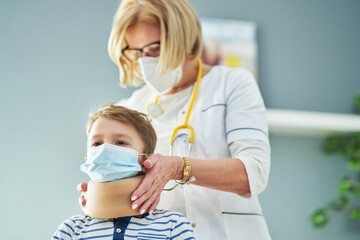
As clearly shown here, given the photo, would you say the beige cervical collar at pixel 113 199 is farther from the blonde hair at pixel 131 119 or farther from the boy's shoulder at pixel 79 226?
the blonde hair at pixel 131 119

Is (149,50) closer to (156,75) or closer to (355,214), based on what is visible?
(156,75)

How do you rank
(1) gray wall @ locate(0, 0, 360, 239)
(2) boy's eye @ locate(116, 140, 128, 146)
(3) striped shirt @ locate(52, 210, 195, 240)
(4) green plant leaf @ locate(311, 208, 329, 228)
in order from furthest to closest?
(4) green plant leaf @ locate(311, 208, 329, 228), (1) gray wall @ locate(0, 0, 360, 239), (2) boy's eye @ locate(116, 140, 128, 146), (3) striped shirt @ locate(52, 210, 195, 240)

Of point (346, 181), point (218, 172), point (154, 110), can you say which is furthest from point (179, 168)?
point (346, 181)

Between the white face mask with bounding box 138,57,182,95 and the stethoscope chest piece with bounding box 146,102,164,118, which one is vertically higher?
the white face mask with bounding box 138,57,182,95

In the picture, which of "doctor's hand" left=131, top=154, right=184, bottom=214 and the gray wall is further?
the gray wall

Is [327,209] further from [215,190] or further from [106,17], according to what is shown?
[106,17]

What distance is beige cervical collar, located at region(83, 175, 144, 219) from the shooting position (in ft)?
3.28

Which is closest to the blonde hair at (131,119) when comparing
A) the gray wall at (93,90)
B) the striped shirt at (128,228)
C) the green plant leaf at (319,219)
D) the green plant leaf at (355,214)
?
the striped shirt at (128,228)

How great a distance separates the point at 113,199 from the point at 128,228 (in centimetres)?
9

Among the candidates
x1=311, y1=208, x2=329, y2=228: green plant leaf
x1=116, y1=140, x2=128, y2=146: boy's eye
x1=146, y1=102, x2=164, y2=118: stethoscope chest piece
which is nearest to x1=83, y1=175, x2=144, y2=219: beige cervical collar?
x1=116, y1=140, x2=128, y2=146: boy's eye

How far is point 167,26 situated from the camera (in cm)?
152

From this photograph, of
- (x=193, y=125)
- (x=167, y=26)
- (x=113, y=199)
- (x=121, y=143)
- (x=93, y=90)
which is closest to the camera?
(x=113, y=199)

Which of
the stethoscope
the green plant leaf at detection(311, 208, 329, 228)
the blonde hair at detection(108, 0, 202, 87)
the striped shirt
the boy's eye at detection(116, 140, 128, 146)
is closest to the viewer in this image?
the striped shirt

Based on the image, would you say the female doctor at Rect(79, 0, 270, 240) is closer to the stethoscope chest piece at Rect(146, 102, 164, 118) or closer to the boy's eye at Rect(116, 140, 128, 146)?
the stethoscope chest piece at Rect(146, 102, 164, 118)
